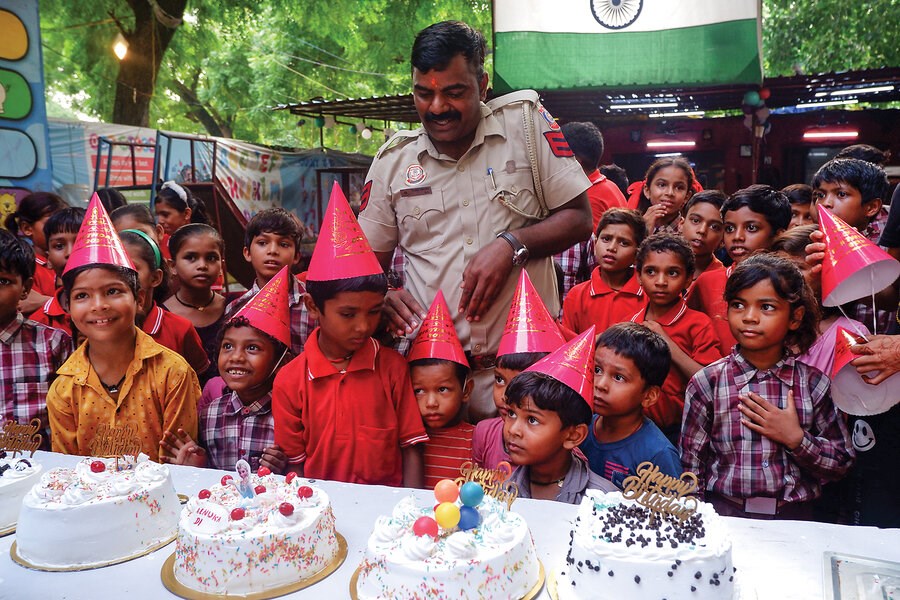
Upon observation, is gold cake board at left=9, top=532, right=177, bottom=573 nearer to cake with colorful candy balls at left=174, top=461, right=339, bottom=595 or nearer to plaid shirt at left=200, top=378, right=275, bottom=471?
cake with colorful candy balls at left=174, top=461, right=339, bottom=595

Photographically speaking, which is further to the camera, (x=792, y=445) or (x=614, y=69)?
(x=614, y=69)

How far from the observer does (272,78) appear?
13.4 metres

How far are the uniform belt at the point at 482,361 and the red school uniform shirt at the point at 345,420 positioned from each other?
0.30 meters

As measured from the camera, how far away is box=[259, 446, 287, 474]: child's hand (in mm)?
2291

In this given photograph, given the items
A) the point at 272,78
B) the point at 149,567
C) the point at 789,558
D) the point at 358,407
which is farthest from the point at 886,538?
the point at 272,78

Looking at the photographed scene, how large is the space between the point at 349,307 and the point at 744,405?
1.35 metres

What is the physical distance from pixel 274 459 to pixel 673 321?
64.5 inches

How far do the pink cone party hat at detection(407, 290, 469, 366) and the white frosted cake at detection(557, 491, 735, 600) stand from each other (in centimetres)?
91

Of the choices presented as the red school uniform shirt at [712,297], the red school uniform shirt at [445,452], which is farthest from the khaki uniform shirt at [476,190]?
the red school uniform shirt at [712,297]

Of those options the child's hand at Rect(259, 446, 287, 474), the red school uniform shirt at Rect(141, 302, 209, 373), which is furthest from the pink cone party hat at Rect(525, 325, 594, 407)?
the red school uniform shirt at Rect(141, 302, 209, 373)

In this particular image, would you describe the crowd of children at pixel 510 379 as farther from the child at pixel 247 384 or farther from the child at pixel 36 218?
the child at pixel 36 218

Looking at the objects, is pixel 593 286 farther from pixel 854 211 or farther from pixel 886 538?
pixel 886 538

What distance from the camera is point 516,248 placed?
2.22m

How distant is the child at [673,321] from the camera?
8.40 ft
